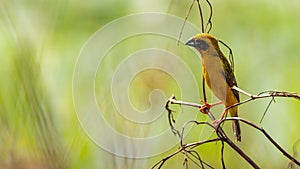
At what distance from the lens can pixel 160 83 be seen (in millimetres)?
717

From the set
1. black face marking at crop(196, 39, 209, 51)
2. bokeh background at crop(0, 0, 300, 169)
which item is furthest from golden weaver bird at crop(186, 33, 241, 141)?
bokeh background at crop(0, 0, 300, 169)

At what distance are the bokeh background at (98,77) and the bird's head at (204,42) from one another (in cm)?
15

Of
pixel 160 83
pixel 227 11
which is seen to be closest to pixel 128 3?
pixel 227 11

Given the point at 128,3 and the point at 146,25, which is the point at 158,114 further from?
the point at 128,3

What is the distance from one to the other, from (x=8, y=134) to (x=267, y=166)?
44cm

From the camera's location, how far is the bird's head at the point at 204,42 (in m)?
0.45

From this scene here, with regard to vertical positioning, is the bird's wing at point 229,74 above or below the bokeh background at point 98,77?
below

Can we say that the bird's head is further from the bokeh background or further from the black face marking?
the bokeh background

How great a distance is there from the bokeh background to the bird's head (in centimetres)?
15

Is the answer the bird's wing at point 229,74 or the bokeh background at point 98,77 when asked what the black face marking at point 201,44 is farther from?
the bokeh background at point 98,77

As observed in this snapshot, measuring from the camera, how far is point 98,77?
28.4 inches

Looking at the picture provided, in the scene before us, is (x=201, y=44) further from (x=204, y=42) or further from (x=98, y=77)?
(x=98, y=77)

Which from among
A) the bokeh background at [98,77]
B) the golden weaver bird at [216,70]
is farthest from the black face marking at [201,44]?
the bokeh background at [98,77]

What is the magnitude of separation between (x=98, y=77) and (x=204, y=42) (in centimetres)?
30
